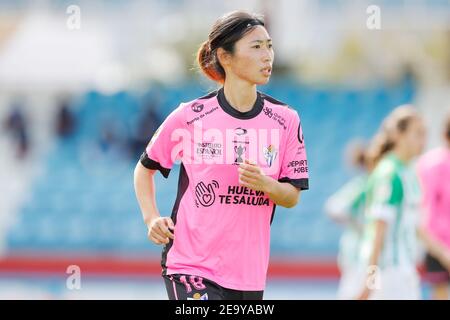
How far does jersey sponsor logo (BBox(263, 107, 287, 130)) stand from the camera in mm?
5395

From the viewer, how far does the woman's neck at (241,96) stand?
5.42 m

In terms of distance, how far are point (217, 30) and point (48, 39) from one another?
58.1ft

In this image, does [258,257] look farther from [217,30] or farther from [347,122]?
[347,122]

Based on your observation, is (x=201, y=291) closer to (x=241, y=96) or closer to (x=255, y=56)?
(x=241, y=96)

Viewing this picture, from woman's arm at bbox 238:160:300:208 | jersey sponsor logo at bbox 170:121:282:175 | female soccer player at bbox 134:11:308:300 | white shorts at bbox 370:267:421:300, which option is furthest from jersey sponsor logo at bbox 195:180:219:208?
white shorts at bbox 370:267:421:300

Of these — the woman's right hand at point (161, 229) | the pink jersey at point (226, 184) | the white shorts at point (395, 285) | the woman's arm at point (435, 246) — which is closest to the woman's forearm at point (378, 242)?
the white shorts at point (395, 285)

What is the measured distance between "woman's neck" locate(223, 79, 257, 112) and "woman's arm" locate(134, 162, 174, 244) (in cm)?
57

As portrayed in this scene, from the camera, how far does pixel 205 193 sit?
5.34 meters

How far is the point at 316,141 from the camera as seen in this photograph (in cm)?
1933

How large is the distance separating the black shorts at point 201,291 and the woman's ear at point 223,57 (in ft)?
3.50

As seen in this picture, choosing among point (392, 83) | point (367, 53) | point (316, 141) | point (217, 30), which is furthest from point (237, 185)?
point (367, 53)

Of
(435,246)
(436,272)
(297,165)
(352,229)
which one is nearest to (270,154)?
(297,165)

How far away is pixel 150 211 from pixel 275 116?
2.54 ft

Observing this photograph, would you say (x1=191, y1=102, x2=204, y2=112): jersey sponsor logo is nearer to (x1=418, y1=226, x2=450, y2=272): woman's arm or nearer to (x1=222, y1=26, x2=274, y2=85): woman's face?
(x1=222, y1=26, x2=274, y2=85): woman's face
